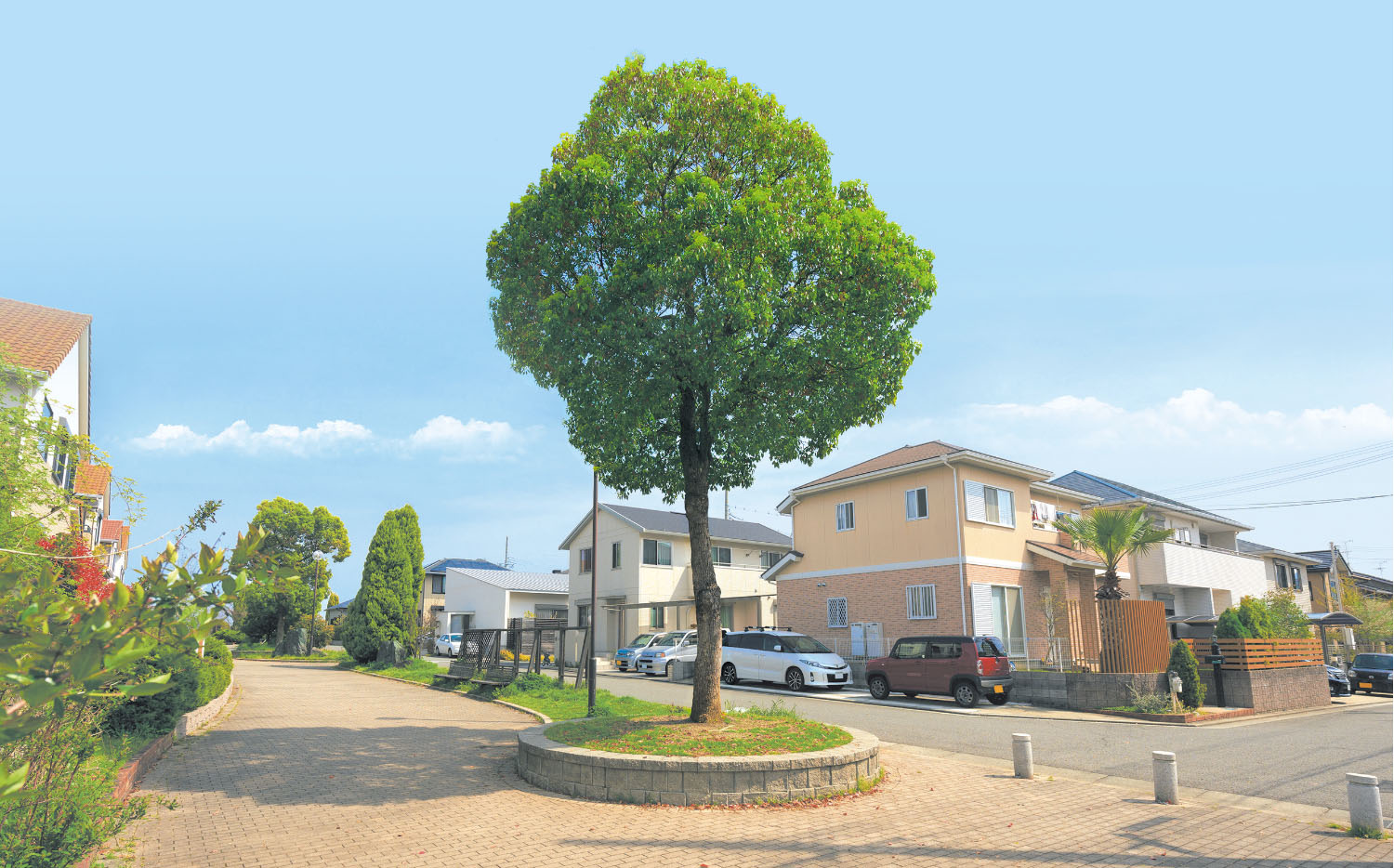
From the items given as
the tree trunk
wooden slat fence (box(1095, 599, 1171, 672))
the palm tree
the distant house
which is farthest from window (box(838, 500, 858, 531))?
the distant house

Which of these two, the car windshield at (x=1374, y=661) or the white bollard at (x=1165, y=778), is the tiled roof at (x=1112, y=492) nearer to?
the car windshield at (x=1374, y=661)

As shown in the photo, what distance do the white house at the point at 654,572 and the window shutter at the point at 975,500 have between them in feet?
48.8

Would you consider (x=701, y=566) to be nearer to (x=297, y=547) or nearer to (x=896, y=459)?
(x=896, y=459)

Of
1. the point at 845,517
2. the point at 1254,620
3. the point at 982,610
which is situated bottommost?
the point at 1254,620

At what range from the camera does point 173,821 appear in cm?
796

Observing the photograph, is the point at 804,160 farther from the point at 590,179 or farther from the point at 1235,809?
the point at 1235,809

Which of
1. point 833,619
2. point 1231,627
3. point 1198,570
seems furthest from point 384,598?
point 1198,570

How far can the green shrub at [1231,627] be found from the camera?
20.9m

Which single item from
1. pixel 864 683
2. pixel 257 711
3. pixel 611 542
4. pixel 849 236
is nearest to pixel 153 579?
pixel 849 236

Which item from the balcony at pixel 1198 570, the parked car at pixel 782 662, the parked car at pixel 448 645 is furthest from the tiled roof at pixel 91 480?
the balcony at pixel 1198 570

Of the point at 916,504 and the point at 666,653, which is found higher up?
the point at 916,504

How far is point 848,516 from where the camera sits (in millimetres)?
30922

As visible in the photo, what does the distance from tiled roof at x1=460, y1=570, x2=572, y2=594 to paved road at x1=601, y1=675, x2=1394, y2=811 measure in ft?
95.0

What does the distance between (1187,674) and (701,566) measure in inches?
558
